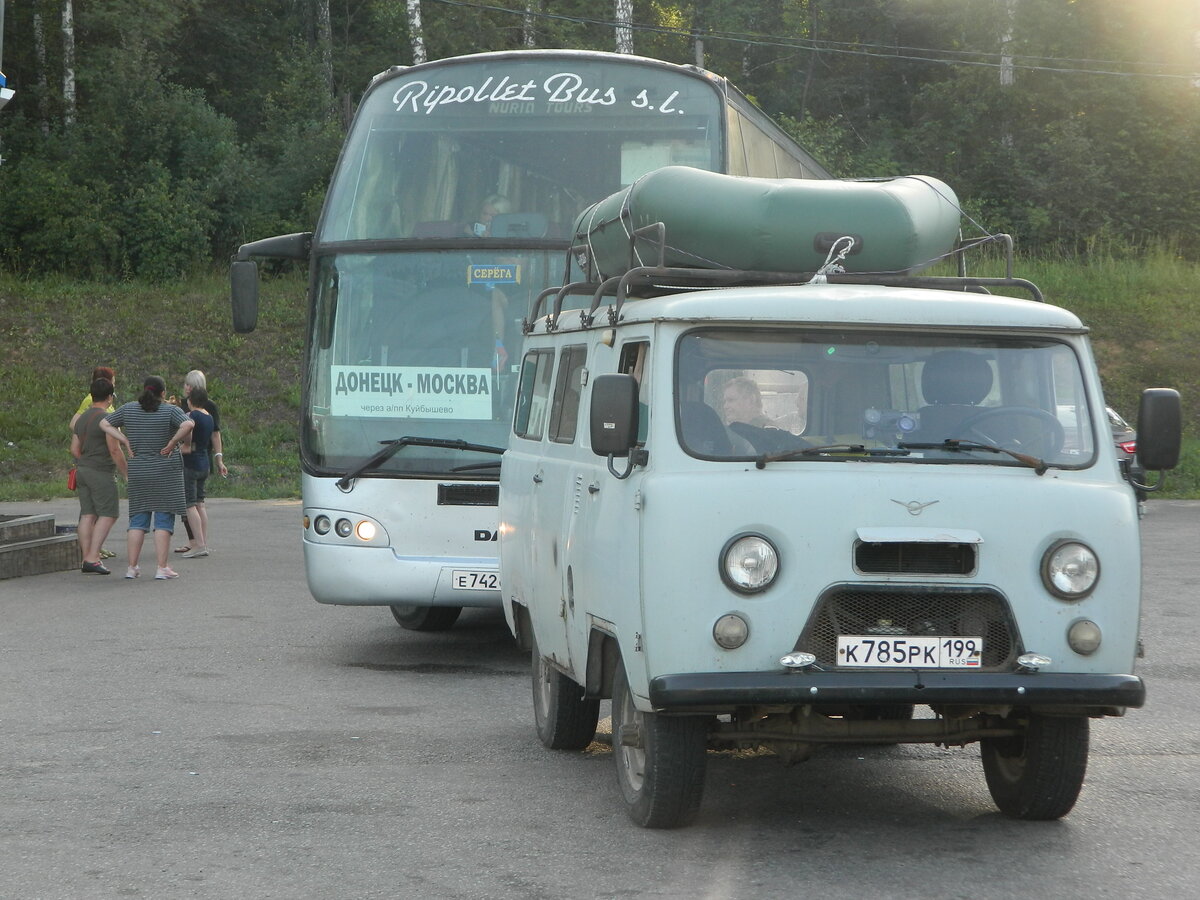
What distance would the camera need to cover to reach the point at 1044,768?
6.07 meters

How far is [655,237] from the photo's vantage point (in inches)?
273

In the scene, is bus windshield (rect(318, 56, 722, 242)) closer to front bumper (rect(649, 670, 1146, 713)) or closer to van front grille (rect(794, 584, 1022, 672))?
van front grille (rect(794, 584, 1022, 672))

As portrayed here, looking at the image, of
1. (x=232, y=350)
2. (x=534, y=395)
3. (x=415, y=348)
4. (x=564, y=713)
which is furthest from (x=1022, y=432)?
(x=232, y=350)

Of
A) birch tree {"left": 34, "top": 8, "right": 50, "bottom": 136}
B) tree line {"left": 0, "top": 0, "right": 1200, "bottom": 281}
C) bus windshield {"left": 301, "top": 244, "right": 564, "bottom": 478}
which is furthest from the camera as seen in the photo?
birch tree {"left": 34, "top": 8, "right": 50, "bottom": 136}

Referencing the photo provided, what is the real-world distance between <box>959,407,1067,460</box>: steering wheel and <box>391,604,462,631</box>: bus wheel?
21.6 feet

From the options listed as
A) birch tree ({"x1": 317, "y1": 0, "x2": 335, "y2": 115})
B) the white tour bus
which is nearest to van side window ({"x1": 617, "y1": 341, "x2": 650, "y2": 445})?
the white tour bus

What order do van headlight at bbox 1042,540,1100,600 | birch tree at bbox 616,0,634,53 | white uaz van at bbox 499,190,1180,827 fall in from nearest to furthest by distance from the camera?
white uaz van at bbox 499,190,1180,827, van headlight at bbox 1042,540,1100,600, birch tree at bbox 616,0,634,53

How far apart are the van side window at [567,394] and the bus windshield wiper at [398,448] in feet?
9.20

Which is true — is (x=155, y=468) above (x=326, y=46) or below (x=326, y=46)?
below

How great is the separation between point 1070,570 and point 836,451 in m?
0.90

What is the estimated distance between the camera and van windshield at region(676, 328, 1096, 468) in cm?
590

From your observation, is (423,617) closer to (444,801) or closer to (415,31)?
(444,801)

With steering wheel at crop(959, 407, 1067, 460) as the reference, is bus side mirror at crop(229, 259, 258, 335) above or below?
above

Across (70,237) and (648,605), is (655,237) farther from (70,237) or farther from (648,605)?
(70,237)
